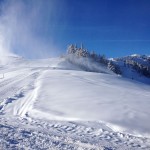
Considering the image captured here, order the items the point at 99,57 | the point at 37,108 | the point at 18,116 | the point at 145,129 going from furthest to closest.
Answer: the point at 99,57, the point at 37,108, the point at 18,116, the point at 145,129

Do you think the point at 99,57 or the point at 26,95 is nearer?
the point at 26,95

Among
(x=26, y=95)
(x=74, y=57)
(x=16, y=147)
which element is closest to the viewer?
(x=16, y=147)

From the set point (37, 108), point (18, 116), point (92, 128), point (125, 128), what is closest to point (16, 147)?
point (92, 128)

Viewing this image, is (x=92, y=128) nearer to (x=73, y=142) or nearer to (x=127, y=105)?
(x=73, y=142)

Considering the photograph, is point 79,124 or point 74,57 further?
point 74,57

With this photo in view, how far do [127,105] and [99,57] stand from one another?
83900 millimetres

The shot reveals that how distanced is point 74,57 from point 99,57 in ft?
39.5

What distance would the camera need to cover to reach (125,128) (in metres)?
12.9

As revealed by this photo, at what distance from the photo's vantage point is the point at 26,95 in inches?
893

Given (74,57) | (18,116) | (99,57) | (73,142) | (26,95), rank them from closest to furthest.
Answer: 1. (73,142)
2. (18,116)
3. (26,95)
4. (74,57)
5. (99,57)

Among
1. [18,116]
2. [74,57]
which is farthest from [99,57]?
[18,116]

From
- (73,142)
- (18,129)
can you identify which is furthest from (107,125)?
(18,129)

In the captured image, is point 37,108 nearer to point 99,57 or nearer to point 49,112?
point 49,112

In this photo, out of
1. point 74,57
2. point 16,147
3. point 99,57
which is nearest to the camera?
point 16,147
